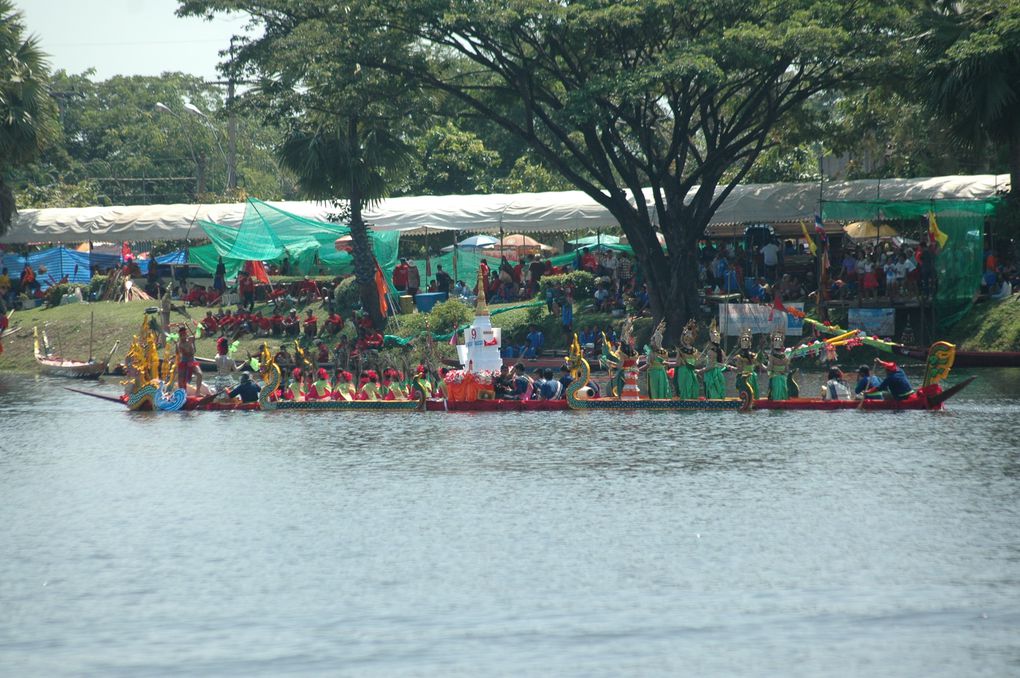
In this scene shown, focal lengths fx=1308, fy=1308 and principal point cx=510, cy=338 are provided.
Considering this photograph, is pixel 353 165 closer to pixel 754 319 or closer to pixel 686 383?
pixel 754 319

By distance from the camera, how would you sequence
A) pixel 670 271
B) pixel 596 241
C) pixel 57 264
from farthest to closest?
pixel 57 264
pixel 596 241
pixel 670 271

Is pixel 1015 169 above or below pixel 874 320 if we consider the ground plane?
above

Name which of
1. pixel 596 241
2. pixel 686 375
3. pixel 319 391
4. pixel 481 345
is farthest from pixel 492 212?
pixel 686 375

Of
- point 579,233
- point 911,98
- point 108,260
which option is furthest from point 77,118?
point 911,98

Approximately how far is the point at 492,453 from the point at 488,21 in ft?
43.2

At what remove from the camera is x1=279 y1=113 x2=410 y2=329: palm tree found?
41.5m

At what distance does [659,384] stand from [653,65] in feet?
31.4

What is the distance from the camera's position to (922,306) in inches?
1422

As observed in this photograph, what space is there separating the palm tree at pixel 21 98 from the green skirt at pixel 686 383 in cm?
2546

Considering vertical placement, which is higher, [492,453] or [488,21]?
[488,21]

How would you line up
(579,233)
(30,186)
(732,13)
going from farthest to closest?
(30,186) → (579,233) → (732,13)

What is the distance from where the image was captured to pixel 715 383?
93.6ft

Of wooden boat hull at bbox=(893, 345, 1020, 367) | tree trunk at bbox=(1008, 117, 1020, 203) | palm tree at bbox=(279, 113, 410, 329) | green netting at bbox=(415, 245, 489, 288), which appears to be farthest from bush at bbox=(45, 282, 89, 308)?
tree trunk at bbox=(1008, 117, 1020, 203)

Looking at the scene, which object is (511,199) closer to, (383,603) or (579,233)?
(579,233)
